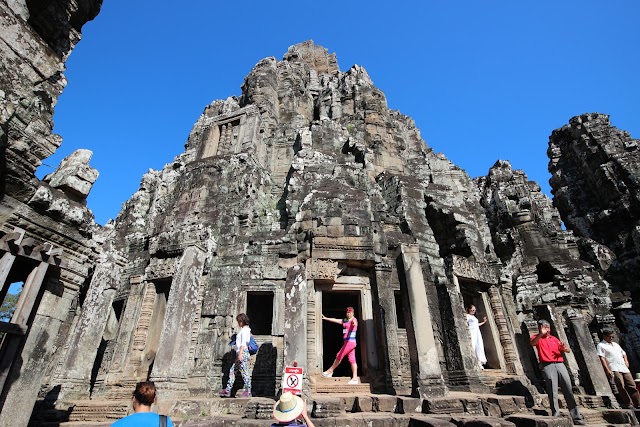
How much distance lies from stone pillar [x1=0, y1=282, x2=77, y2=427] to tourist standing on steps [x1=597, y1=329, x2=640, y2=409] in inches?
421

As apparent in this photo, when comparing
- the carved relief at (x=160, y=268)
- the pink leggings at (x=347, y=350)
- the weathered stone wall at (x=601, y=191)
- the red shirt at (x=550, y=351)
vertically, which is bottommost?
the red shirt at (x=550, y=351)

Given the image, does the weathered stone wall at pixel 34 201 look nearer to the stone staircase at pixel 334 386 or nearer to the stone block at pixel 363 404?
the stone block at pixel 363 404

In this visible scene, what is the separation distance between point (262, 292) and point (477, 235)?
8.35m

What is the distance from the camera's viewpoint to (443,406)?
6.07 m

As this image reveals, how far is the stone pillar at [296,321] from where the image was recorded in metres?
6.73

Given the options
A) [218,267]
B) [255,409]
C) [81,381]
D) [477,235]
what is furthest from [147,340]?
[477,235]

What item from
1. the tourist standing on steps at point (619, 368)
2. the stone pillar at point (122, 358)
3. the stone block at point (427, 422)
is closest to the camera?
the stone block at point (427, 422)

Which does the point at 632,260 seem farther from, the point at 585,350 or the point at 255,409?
the point at 255,409

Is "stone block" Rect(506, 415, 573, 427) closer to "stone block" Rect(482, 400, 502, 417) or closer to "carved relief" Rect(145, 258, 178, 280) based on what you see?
"stone block" Rect(482, 400, 502, 417)

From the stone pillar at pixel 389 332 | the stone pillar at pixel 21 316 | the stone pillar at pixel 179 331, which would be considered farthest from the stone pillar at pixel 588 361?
the stone pillar at pixel 21 316

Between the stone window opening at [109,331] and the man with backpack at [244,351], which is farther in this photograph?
the stone window opening at [109,331]

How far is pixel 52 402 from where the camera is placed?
7051mm

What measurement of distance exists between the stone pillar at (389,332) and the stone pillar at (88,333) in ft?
25.5

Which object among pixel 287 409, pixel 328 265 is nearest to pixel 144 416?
pixel 287 409
